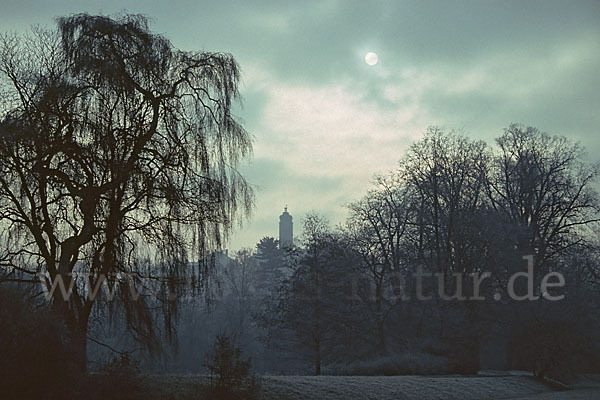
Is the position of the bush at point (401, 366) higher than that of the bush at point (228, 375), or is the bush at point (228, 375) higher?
the bush at point (228, 375)

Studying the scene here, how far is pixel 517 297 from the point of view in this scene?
32688 mm

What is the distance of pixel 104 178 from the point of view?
12711 mm

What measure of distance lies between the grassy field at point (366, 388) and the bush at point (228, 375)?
1.39ft

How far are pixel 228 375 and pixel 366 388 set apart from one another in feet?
20.6

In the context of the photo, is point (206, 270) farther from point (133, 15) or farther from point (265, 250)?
point (265, 250)

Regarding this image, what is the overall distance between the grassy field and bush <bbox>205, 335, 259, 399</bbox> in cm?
42

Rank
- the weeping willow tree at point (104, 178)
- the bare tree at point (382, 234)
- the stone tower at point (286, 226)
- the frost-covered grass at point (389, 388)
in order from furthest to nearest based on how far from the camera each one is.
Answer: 1. the stone tower at point (286, 226)
2. the bare tree at point (382, 234)
3. the frost-covered grass at point (389, 388)
4. the weeping willow tree at point (104, 178)

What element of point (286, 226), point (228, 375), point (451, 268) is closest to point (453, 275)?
point (451, 268)

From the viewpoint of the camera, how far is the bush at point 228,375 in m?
13.7

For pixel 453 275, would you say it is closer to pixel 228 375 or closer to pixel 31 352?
pixel 228 375

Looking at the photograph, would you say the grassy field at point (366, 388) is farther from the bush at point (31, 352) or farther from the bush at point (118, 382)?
the bush at point (31, 352)

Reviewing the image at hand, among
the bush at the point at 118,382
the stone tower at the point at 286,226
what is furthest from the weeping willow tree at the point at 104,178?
the stone tower at the point at 286,226

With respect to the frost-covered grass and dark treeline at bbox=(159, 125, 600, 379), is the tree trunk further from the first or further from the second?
the frost-covered grass

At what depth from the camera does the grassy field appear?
547 inches
